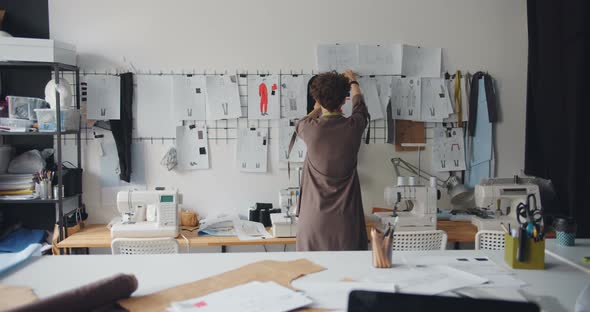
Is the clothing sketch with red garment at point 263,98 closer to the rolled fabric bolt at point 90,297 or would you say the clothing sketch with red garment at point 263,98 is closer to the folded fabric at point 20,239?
the folded fabric at point 20,239

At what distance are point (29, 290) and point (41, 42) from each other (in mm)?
2200

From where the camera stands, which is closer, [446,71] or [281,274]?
[281,274]

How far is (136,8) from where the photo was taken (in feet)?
12.0

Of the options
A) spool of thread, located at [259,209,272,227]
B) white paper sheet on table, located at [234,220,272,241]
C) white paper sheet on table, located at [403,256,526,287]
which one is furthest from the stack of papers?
spool of thread, located at [259,209,272,227]

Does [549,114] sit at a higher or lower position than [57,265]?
higher

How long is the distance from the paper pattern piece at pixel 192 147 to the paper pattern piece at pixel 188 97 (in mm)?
92

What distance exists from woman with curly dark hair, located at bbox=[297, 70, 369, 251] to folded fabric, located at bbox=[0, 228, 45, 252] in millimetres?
1981

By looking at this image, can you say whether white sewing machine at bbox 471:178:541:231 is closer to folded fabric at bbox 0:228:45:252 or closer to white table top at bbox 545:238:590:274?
white table top at bbox 545:238:590:274

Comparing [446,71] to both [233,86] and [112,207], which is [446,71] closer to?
[233,86]

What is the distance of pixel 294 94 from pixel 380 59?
2.41 feet

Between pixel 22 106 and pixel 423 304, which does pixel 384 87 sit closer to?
pixel 22 106

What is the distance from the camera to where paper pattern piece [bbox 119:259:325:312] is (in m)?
1.45

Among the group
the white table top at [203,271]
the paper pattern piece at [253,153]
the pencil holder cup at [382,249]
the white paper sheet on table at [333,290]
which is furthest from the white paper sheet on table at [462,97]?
the white paper sheet on table at [333,290]

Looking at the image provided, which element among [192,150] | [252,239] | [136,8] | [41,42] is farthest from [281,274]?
[136,8]
